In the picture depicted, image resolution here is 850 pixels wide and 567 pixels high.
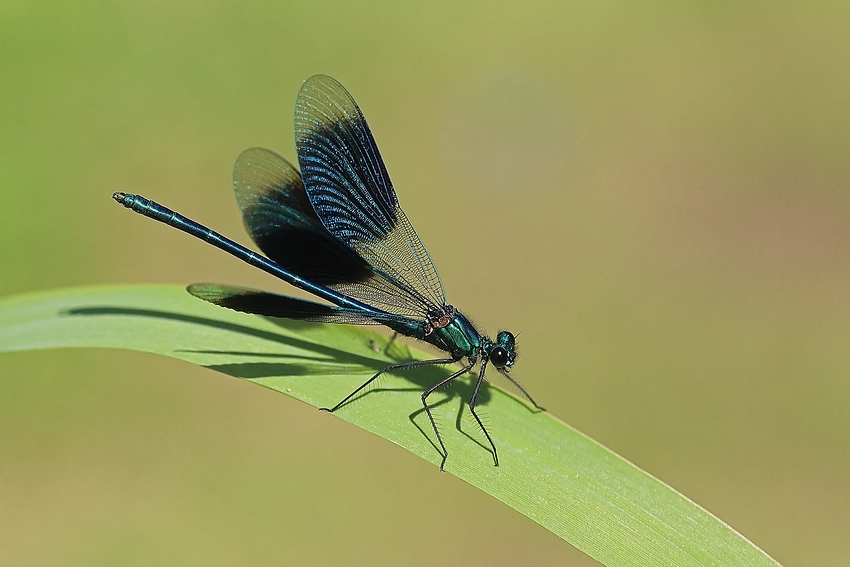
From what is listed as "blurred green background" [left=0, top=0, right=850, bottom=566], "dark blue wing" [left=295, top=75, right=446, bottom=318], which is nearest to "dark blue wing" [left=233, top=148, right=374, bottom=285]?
"dark blue wing" [left=295, top=75, right=446, bottom=318]

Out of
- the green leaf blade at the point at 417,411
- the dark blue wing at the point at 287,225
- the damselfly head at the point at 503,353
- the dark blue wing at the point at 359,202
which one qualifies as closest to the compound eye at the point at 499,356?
the damselfly head at the point at 503,353

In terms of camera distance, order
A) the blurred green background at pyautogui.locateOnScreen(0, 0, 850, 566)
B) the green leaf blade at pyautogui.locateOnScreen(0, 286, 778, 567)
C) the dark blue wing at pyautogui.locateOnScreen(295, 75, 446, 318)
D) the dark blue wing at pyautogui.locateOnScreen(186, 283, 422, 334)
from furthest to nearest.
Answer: the blurred green background at pyautogui.locateOnScreen(0, 0, 850, 566) → the dark blue wing at pyautogui.locateOnScreen(295, 75, 446, 318) → the dark blue wing at pyautogui.locateOnScreen(186, 283, 422, 334) → the green leaf blade at pyautogui.locateOnScreen(0, 286, 778, 567)

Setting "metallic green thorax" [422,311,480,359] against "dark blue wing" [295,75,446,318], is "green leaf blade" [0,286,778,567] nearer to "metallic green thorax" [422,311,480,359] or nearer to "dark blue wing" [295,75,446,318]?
"metallic green thorax" [422,311,480,359]

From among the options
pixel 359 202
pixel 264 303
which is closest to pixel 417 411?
pixel 264 303

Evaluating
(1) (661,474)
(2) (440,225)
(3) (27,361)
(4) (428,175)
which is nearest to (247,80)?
(4) (428,175)

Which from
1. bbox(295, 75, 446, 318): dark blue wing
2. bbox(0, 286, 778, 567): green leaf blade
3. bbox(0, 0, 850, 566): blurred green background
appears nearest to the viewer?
bbox(0, 286, 778, 567): green leaf blade

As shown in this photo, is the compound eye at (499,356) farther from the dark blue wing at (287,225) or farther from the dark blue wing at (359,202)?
the dark blue wing at (287,225)

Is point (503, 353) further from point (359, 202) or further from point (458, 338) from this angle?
point (359, 202)

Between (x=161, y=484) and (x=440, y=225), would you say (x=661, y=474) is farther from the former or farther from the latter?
(x=161, y=484)
